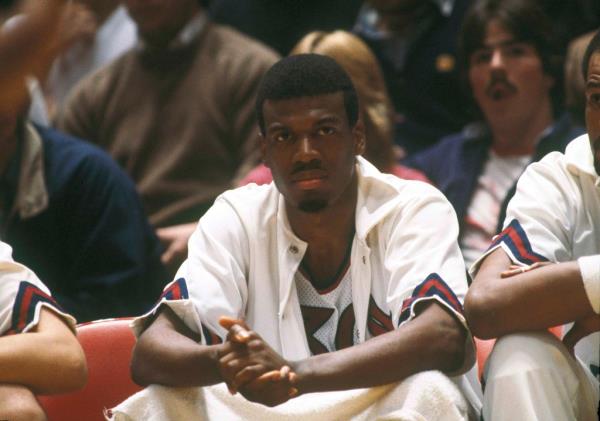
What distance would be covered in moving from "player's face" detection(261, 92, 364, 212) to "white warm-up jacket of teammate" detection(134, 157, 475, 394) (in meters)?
0.11

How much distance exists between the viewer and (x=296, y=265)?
365 centimetres

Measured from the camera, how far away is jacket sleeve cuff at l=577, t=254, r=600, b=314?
3191 millimetres

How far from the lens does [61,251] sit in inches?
186

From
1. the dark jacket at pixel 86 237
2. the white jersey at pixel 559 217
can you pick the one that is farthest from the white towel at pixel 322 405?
the dark jacket at pixel 86 237

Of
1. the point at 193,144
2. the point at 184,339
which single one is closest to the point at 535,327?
the point at 184,339

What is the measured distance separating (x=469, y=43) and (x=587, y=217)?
Answer: 6.05 ft

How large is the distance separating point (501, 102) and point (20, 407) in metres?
2.55

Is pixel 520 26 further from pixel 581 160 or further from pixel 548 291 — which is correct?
pixel 548 291

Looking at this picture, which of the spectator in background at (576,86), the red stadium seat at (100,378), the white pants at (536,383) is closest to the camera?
the white pants at (536,383)

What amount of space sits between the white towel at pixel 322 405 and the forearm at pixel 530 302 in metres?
0.19

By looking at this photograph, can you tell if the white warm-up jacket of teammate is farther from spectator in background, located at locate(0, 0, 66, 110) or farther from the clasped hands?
spectator in background, located at locate(0, 0, 66, 110)

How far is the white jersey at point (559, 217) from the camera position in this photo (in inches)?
135

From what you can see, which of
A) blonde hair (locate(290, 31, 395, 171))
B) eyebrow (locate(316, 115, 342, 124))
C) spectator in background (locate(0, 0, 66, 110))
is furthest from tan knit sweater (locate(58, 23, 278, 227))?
spectator in background (locate(0, 0, 66, 110))

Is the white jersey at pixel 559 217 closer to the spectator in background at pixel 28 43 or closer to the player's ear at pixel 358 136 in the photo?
the player's ear at pixel 358 136
